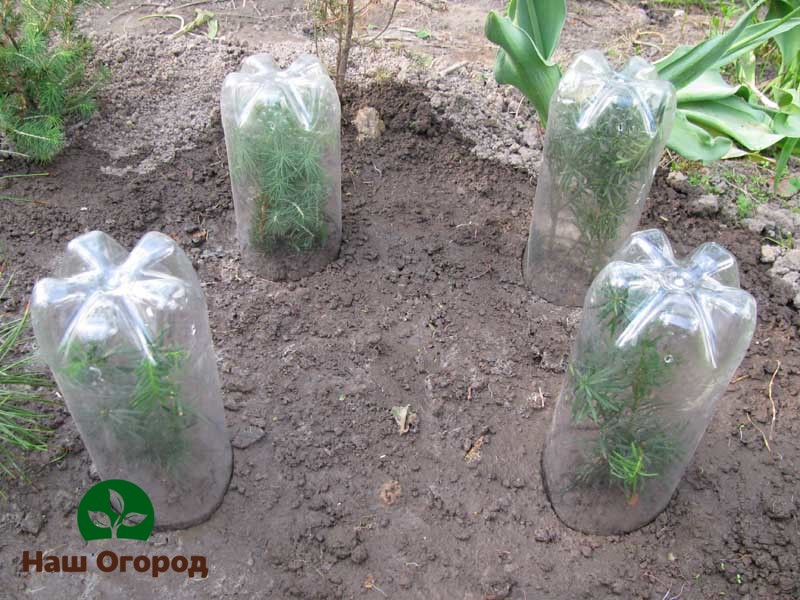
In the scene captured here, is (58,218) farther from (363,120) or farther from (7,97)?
(363,120)

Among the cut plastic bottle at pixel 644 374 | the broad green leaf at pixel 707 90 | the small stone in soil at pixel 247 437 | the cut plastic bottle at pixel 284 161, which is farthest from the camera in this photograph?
the broad green leaf at pixel 707 90

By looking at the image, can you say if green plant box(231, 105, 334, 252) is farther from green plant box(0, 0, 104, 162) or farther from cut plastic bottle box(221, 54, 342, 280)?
green plant box(0, 0, 104, 162)

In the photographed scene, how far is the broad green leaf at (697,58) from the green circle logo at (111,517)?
2.36 m

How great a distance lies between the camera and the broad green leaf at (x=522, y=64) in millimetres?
2650

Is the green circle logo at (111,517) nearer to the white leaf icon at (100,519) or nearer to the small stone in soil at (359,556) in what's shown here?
the white leaf icon at (100,519)

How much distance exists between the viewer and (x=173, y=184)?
9.95 ft

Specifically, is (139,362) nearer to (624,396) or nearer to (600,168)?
(624,396)

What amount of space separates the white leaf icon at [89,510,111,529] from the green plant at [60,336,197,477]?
247 millimetres

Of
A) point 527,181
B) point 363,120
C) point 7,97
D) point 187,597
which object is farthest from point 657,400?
point 7,97

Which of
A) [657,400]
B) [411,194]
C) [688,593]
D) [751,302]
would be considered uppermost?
[751,302]

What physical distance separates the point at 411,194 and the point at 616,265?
133 cm

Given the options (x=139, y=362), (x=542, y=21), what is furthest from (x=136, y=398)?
(x=542, y=21)

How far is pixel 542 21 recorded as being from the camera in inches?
114

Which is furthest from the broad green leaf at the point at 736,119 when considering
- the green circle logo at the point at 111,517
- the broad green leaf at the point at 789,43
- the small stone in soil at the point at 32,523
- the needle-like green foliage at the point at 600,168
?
the small stone in soil at the point at 32,523
